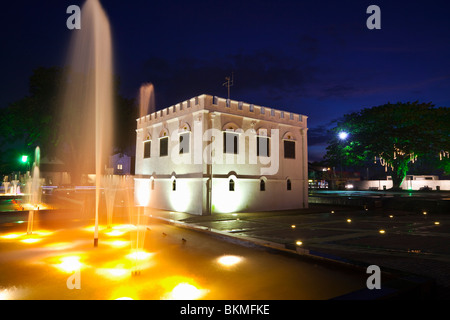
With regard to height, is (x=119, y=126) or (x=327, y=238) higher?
(x=119, y=126)

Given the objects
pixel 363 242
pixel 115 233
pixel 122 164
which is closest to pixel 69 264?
pixel 115 233

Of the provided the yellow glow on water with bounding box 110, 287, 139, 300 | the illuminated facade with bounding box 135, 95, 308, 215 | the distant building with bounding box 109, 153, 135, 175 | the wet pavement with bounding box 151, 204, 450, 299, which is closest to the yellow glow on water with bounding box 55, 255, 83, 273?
the yellow glow on water with bounding box 110, 287, 139, 300

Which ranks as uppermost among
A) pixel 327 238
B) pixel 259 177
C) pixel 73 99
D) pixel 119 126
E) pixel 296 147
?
pixel 73 99

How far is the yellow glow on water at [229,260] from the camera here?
6922 mm

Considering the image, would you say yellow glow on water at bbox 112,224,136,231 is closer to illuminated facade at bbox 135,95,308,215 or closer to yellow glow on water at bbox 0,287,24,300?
illuminated facade at bbox 135,95,308,215

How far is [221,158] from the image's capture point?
62.8ft

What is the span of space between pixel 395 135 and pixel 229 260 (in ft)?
124

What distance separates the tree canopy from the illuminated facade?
20.3 meters

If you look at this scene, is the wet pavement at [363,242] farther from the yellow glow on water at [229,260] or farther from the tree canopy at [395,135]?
the tree canopy at [395,135]

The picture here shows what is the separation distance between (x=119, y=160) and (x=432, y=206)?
67001 millimetres

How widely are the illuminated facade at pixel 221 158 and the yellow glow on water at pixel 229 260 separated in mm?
10596
